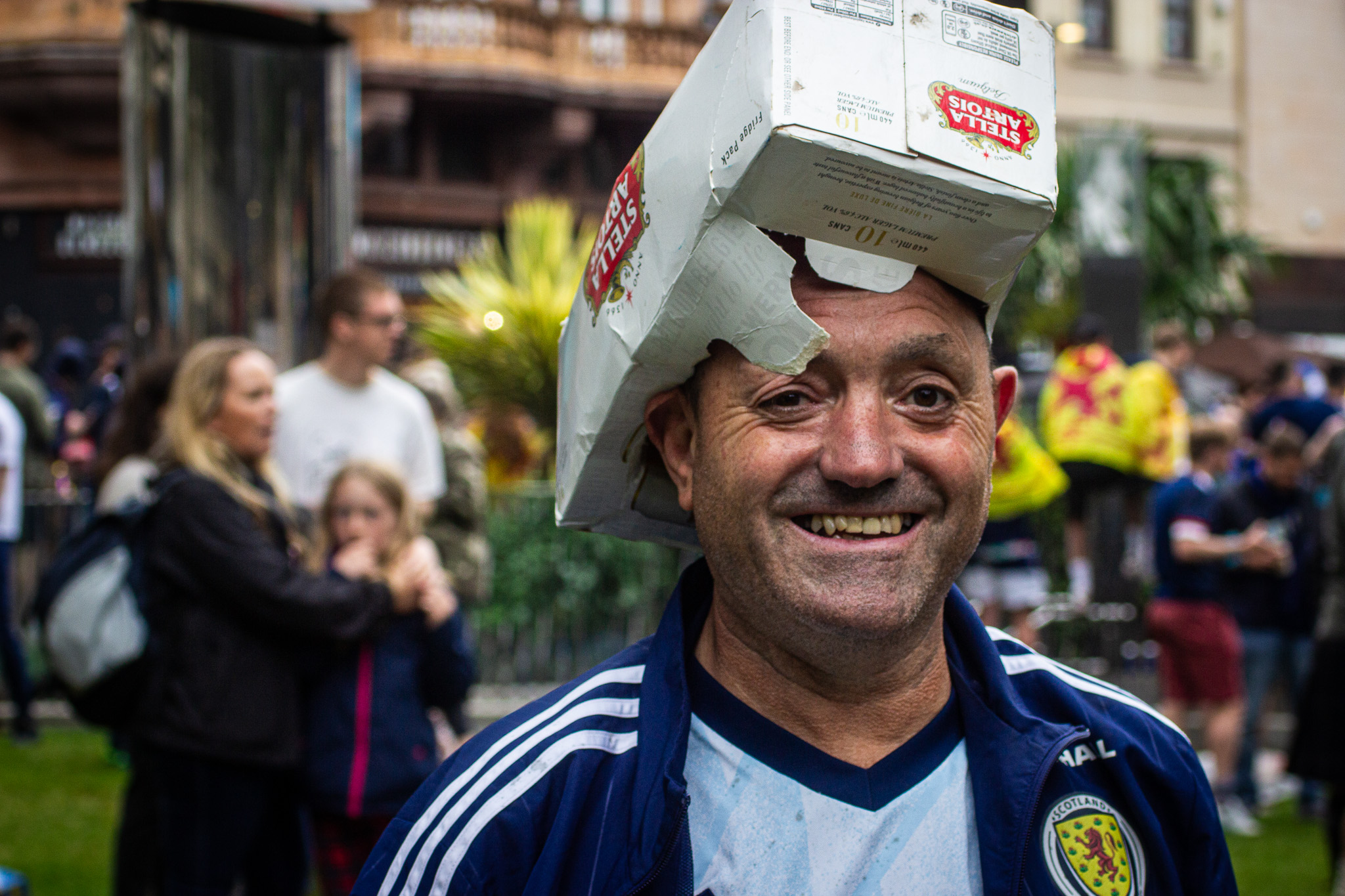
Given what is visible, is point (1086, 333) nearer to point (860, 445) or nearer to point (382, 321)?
point (382, 321)

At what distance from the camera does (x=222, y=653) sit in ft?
12.5

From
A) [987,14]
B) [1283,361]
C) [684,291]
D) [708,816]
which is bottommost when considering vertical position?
[1283,361]

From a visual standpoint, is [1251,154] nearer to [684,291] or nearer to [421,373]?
[421,373]

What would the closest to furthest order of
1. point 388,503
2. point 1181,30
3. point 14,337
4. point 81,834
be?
point 388,503 → point 81,834 → point 14,337 → point 1181,30

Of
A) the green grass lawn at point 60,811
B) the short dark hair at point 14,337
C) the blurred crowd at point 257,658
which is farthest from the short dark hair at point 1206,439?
the short dark hair at point 14,337

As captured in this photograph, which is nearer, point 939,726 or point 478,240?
point 939,726

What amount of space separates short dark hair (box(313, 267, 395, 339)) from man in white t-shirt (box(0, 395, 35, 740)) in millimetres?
3121

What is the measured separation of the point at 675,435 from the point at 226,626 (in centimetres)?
235

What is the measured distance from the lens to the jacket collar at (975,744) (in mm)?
1629

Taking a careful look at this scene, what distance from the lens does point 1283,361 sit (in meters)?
10.6

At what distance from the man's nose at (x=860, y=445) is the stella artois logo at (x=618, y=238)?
32cm

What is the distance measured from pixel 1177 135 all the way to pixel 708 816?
92.2 feet

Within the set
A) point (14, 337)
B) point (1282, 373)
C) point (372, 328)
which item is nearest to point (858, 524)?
point (372, 328)

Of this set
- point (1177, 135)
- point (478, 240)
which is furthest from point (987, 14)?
point (1177, 135)
